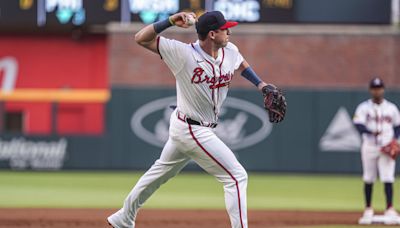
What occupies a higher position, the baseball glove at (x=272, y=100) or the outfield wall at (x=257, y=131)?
the baseball glove at (x=272, y=100)

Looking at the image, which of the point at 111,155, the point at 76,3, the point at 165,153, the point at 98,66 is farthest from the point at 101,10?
the point at 165,153

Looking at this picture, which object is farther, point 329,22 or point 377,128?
point 329,22

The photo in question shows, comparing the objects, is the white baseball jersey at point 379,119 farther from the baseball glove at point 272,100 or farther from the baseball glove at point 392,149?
the baseball glove at point 272,100

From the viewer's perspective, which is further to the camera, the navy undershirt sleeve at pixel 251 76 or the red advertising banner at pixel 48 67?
the red advertising banner at pixel 48 67

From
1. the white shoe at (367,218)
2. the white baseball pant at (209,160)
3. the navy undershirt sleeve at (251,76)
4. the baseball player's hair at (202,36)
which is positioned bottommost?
the white shoe at (367,218)

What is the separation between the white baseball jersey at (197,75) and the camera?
632 cm

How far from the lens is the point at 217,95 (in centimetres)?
647

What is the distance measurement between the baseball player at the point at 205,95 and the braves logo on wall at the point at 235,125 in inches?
396

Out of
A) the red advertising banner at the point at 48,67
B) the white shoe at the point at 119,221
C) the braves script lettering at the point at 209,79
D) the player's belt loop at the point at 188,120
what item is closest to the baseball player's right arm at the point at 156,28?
the braves script lettering at the point at 209,79

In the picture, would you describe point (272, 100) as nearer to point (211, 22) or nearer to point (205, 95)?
point (205, 95)

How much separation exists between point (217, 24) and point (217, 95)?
527mm

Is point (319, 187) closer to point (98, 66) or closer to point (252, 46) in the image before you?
point (252, 46)

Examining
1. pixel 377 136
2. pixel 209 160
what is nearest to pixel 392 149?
pixel 377 136

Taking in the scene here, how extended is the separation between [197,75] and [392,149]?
3.67 m
